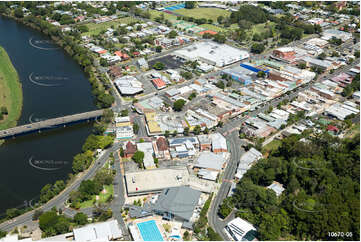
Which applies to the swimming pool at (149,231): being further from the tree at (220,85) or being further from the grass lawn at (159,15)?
the grass lawn at (159,15)

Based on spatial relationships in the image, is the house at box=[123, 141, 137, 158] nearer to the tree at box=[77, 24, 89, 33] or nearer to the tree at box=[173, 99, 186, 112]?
the tree at box=[173, 99, 186, 112]

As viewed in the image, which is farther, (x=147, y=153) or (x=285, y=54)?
(x=285, y=54)

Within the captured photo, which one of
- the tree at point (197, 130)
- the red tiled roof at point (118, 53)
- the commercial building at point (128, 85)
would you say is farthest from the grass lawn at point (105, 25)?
the tree at point (197, 130)

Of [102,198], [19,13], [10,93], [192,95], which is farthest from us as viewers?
[19,13]

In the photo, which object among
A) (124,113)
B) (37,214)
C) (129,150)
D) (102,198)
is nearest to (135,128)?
(124,113)

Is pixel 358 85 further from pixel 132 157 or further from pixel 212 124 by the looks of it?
pixel 132 157

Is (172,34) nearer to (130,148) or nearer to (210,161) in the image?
(130,148)
